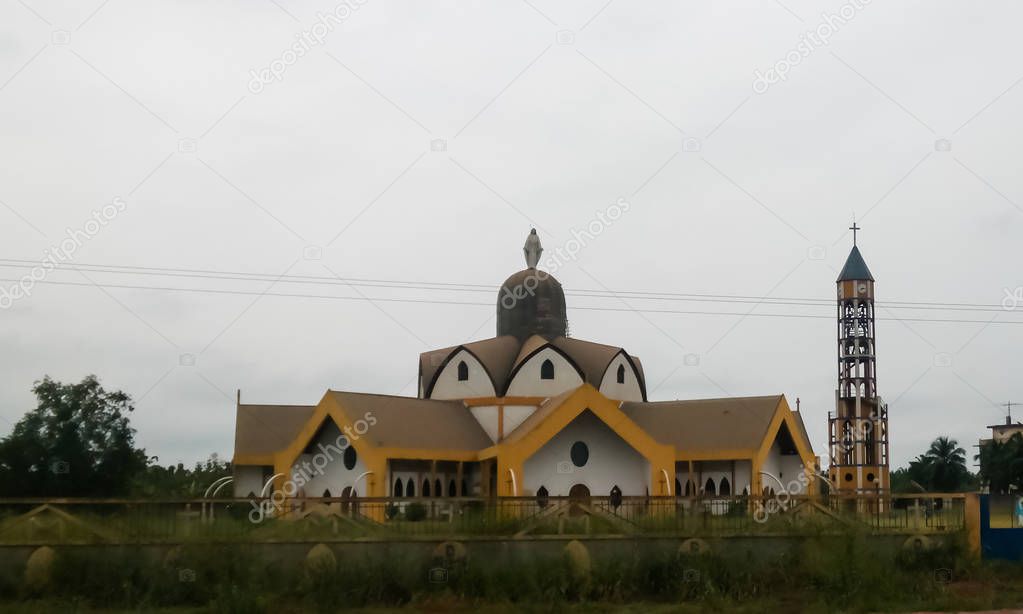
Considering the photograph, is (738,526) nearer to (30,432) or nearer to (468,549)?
(468,549)

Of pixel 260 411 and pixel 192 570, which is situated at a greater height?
pixel 260 411

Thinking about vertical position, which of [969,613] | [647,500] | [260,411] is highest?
[260,411]

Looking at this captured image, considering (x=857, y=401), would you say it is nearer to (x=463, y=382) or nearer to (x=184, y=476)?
(x=463, y=382)

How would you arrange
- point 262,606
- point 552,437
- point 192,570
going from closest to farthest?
1. point 262,606
2. point 192,570
3. point 552,437

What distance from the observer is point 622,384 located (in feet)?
140

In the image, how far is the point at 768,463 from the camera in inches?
1560

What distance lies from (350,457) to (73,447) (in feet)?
29.3

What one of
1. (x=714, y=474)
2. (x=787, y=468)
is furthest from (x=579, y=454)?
(x=787, y=468)

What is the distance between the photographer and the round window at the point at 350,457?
37.2 meters

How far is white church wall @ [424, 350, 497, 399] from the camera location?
4116 centimetres

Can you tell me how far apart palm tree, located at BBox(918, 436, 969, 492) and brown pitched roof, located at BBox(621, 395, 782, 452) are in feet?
139

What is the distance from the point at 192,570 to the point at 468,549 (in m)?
4.75

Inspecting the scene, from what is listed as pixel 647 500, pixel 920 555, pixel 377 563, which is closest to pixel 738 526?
pixel 647 500

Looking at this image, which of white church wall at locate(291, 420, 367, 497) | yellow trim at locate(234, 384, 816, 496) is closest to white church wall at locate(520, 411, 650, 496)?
yellow trim at locate(234, 384, 816, 496)
